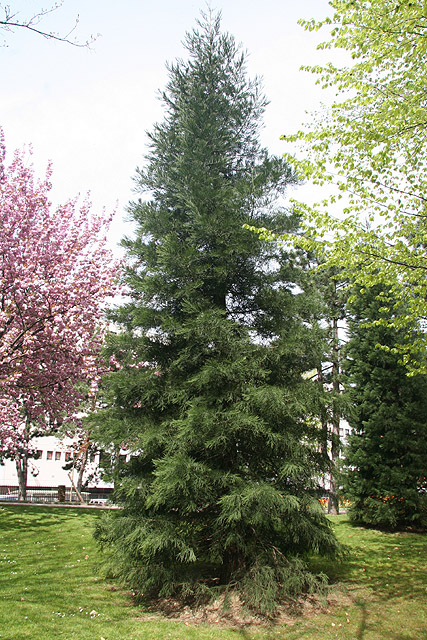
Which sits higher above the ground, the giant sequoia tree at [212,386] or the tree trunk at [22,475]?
the giant sequoia tree at [212,386]

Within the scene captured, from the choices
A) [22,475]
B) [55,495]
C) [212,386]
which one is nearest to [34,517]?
[212,386]

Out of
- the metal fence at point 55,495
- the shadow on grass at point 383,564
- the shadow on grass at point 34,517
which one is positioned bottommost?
the metal fence at point 55,495

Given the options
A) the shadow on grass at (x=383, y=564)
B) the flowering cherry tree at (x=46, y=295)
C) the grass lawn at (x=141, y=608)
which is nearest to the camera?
the grass lawn at (x=141, y=608)

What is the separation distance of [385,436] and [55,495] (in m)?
25.3

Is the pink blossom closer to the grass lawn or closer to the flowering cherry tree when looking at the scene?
the flowering cherry tree

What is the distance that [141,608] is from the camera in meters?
6.94

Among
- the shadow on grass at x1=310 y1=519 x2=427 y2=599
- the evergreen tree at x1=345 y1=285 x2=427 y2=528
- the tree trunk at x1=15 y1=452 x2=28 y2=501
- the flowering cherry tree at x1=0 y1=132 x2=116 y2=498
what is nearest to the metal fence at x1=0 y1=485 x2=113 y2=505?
the tree trunk at x1=15 y1=452 x2=28 y2=501

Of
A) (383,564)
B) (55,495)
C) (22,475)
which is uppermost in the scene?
(22,475)

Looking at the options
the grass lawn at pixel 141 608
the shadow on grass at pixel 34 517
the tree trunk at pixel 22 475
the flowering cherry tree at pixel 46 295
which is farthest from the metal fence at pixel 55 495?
the grass lawn at pixel 141 608

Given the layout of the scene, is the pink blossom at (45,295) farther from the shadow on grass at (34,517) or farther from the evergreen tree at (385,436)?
the evergreen tree at (385,436)

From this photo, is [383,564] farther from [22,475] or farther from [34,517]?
[22,475]

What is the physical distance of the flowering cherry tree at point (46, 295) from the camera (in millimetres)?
12055

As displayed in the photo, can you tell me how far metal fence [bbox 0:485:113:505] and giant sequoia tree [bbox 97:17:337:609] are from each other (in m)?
16.6

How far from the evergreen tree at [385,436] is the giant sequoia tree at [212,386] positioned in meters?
5.12
